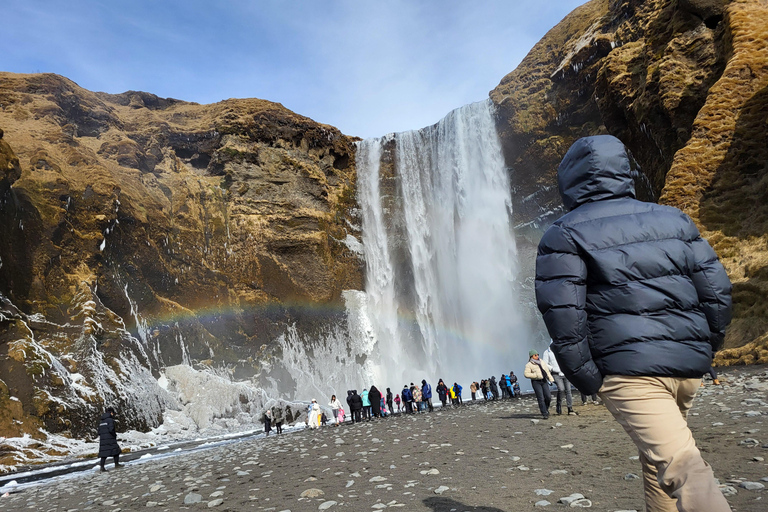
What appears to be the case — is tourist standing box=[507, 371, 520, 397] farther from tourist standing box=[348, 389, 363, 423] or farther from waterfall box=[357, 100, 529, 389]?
waterfall box=[357, 100, 529, 389]

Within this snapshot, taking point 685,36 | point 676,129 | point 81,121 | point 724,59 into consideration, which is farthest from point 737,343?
point 81,121

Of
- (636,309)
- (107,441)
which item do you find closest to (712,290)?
(636,309)

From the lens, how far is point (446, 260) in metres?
48.6

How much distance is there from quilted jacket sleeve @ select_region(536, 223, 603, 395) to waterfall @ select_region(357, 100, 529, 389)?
44840mm

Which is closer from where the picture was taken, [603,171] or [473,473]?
[603,171]

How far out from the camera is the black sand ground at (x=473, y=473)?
425 centimetres

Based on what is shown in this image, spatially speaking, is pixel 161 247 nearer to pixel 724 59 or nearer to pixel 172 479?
pixel 172 479

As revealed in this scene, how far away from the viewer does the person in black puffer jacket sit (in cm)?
248

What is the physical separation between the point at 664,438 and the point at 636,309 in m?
0.66

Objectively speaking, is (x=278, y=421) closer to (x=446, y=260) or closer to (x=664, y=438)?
(x=664, y=438)

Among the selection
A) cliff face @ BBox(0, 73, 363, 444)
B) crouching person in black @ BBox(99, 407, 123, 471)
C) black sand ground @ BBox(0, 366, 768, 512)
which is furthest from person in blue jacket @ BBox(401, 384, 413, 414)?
cliff face @ BBox(0, 73, 363, 444)

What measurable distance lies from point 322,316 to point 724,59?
121 feet

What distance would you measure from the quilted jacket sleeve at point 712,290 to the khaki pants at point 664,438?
39cm

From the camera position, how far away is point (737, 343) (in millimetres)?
14695
